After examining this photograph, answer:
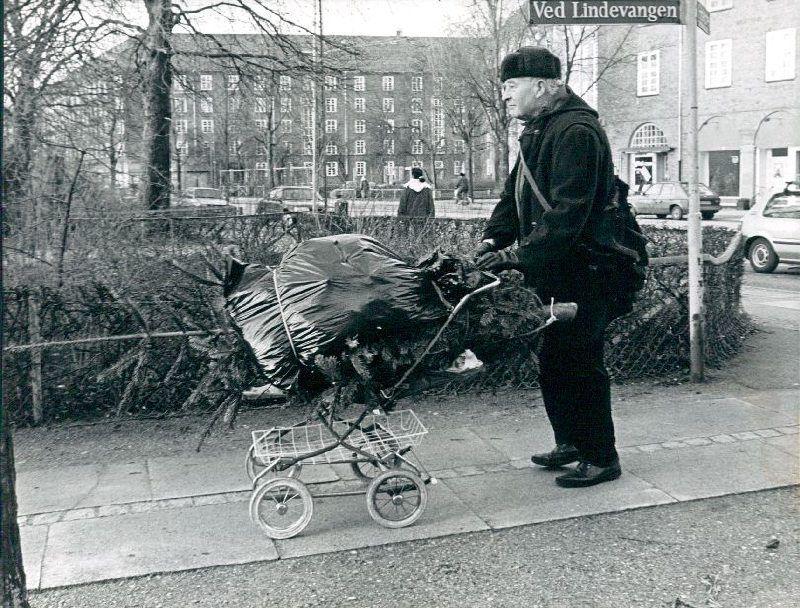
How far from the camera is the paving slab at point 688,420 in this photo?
5.55 meters

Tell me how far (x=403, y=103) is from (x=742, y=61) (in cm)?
2405

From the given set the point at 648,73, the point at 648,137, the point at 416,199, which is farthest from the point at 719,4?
the point at 416,199

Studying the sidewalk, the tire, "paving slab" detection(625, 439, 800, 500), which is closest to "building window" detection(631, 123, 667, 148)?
the tire

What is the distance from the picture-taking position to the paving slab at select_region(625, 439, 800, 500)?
463 centimetres

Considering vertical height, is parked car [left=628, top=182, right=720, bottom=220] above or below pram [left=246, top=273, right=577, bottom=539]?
above

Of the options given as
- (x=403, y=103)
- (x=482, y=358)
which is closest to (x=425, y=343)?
(x=482, y=358)

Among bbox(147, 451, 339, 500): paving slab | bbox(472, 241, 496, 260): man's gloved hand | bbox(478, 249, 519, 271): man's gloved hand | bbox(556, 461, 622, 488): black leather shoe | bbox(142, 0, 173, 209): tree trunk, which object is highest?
bbox(142, 0, 173, 209): tree trunk

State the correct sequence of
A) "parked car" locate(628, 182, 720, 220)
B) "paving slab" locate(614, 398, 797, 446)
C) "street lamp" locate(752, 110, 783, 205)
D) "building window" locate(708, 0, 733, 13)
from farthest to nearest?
"building window" locate(708, 0, 733, 13)
"street lamp" locate(752, 110, 783, 205)
"parked car" locate(628, 182, 720, 220)
"paving slab" locate(614, 398, 797, 446)

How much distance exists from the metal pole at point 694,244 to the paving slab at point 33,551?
457 cm

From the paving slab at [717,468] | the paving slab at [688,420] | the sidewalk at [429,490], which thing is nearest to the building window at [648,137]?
the paving slab at [688,420]

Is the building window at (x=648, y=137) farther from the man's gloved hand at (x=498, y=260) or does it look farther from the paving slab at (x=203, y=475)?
the man's gloved hand at (x=498, y=260)

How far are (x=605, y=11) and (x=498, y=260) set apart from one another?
2706 millimetres

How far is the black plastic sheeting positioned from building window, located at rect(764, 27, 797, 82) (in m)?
42.1

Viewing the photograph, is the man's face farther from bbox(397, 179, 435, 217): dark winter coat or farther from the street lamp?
the street lamp
